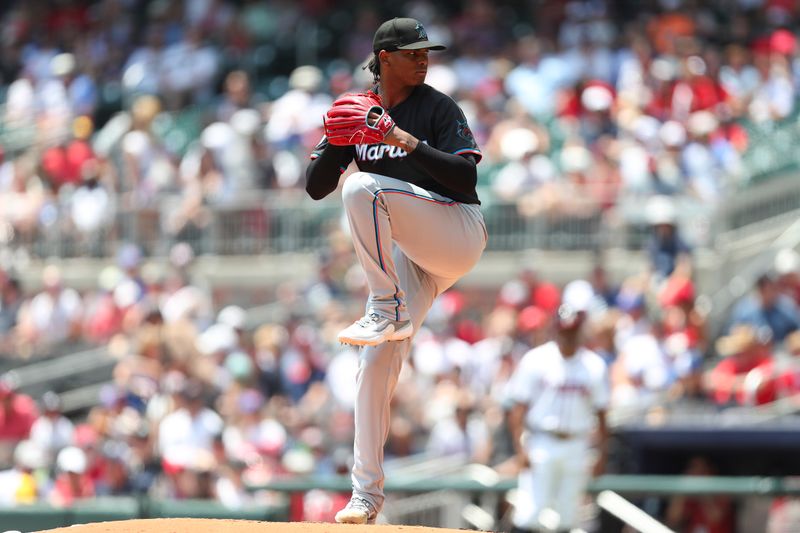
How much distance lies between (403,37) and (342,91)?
409 inches

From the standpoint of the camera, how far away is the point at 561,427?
359 inches

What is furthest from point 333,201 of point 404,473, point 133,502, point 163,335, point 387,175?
point 387,175

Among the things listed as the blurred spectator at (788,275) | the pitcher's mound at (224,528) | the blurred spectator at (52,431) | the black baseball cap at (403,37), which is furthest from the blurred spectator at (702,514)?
the black baseball cap at (403,37)

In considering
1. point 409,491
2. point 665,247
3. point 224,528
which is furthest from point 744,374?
point 224,528

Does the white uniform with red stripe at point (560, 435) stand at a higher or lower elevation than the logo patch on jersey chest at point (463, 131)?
lower

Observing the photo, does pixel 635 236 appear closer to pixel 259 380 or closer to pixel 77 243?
pixel 259 380

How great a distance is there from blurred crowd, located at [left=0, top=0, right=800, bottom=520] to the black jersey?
15.8 feet

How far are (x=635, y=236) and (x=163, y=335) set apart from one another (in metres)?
4.43

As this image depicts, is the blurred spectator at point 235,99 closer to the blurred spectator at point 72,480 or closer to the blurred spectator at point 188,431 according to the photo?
the blurred spectator at point 188,431

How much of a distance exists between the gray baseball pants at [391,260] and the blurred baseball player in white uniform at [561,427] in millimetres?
3181

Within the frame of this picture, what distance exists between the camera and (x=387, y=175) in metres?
5.86

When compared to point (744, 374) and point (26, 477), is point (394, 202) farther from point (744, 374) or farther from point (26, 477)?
point (26, 477)

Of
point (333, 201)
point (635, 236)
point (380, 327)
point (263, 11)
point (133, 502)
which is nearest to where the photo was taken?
point (380, 327)

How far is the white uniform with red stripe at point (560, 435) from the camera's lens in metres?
9.09
